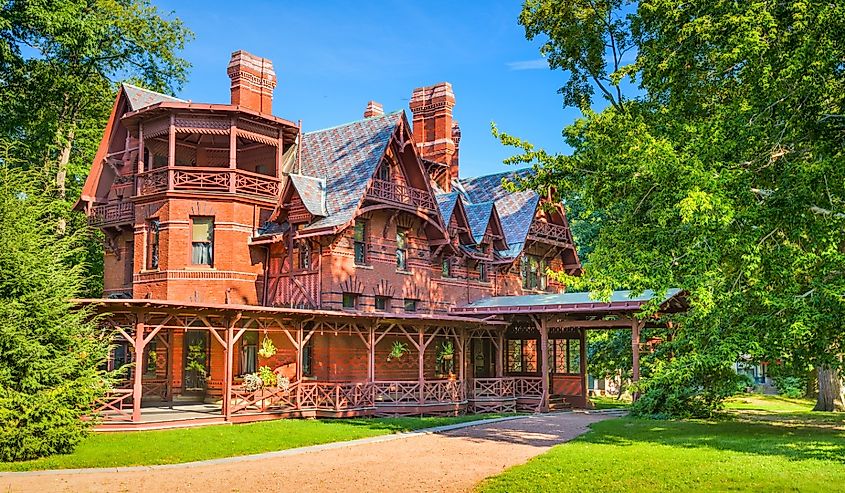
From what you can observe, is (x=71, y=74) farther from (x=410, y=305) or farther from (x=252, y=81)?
(x=410, y=305)

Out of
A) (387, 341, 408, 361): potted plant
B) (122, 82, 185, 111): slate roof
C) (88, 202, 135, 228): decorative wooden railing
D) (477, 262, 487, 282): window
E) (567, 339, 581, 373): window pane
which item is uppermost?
(122, 82, 185, 111): slate roof

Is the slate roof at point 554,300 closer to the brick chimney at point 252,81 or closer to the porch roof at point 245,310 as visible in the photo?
the porch roof at point 245,310

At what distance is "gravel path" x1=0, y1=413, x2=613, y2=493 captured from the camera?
1323cm

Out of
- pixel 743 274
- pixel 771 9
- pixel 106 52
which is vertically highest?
pixel 106 52

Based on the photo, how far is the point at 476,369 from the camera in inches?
1377

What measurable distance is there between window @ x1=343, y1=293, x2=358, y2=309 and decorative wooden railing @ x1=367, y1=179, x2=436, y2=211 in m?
3.54

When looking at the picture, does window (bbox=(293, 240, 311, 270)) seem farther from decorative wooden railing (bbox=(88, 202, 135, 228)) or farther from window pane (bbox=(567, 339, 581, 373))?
window pane (bbox=(567, 339, 581, 373))

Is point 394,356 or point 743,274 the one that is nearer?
point 743,274

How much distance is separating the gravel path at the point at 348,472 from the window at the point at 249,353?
9134 mm

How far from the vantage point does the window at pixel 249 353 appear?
90.0 feet

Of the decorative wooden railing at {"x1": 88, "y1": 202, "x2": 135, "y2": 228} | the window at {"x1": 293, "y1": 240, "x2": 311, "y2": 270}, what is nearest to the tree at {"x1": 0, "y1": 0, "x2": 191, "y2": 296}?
→ the decorative wooden railing at {"x1": 88, "y1": 202, "x2": 135, "y2": 228}

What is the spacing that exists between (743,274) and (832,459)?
4.06 meters

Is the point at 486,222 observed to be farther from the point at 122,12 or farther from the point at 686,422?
the point at 122,12

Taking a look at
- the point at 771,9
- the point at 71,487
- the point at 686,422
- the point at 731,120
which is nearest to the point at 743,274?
the point at 731,120
